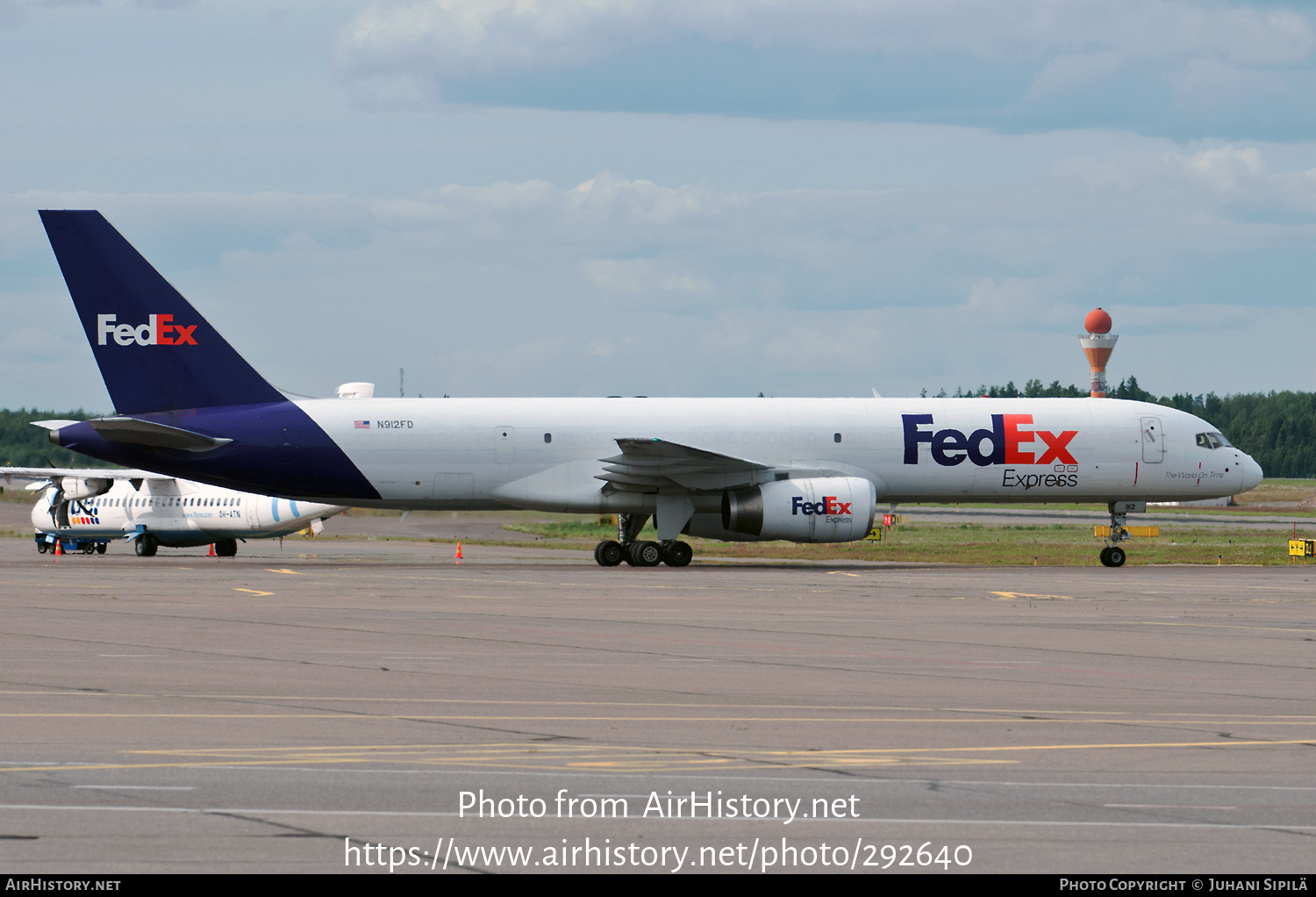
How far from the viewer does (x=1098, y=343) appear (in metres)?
99.0

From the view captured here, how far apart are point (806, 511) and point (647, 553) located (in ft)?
14.0

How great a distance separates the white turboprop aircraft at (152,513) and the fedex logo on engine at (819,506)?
52.7 ft

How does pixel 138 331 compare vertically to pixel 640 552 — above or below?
above

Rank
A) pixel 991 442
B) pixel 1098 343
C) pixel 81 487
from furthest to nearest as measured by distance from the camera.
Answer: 1. pixel 1098 343
2. pixel 81 487
3. pixel 991 442

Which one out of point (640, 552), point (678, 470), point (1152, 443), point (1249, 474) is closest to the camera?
point (678, 470)

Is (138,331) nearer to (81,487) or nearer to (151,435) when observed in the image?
(151,435)

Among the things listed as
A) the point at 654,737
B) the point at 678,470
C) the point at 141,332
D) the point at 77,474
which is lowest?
the point at 654,737

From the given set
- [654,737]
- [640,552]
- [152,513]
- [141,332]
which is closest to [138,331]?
[141,332]

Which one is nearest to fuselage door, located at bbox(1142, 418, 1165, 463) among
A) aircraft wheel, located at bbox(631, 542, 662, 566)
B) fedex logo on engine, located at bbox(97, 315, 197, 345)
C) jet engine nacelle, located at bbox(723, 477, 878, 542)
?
jet engine nacelle, located at bbox(723, 477, 878, 542)

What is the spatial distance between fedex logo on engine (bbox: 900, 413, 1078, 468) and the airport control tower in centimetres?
6683

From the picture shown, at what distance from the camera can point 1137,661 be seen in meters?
15.7

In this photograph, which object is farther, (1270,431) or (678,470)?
(1270,431)

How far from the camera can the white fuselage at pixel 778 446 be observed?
34.5m

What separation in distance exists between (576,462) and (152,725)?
24.0 meters
